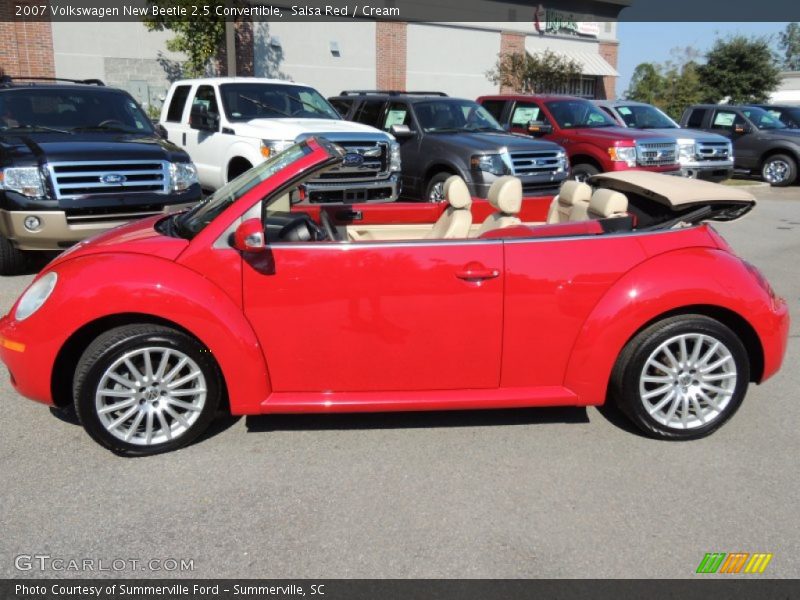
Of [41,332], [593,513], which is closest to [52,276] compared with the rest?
[41,332]

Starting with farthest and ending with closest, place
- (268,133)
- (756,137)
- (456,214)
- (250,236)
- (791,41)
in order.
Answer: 1. (791,41)
2. (756,137)
3. (268,133)
4. (456,214)
5. (250,236)

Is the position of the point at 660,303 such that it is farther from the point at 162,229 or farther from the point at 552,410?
the point at 162,229

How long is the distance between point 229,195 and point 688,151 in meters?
12.6

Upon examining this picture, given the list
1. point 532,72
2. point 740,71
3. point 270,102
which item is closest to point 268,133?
point 270,102

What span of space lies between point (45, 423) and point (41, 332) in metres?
0.84

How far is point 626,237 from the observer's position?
161 inches

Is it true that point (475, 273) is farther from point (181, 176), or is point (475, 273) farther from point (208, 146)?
point (208, 146)

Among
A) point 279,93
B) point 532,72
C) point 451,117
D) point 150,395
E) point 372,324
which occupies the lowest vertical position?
point 150,395

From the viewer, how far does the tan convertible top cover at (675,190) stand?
4.31 m

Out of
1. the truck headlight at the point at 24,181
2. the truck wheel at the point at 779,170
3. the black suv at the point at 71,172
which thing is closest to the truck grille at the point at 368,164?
the black suv at the point at 71,172

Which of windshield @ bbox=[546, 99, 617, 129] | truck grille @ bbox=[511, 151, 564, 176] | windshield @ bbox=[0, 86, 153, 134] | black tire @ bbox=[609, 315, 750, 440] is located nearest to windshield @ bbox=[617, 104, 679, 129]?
windshield @ bbox=[546, 99, 617, 129]

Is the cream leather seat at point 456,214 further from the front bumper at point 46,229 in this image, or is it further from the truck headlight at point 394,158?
the truck headlight at point 394,158

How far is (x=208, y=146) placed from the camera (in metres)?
10.9

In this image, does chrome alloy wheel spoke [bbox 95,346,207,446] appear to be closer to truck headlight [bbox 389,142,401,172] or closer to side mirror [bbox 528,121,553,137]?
truck headlight [bbox 389,142,401,172]
